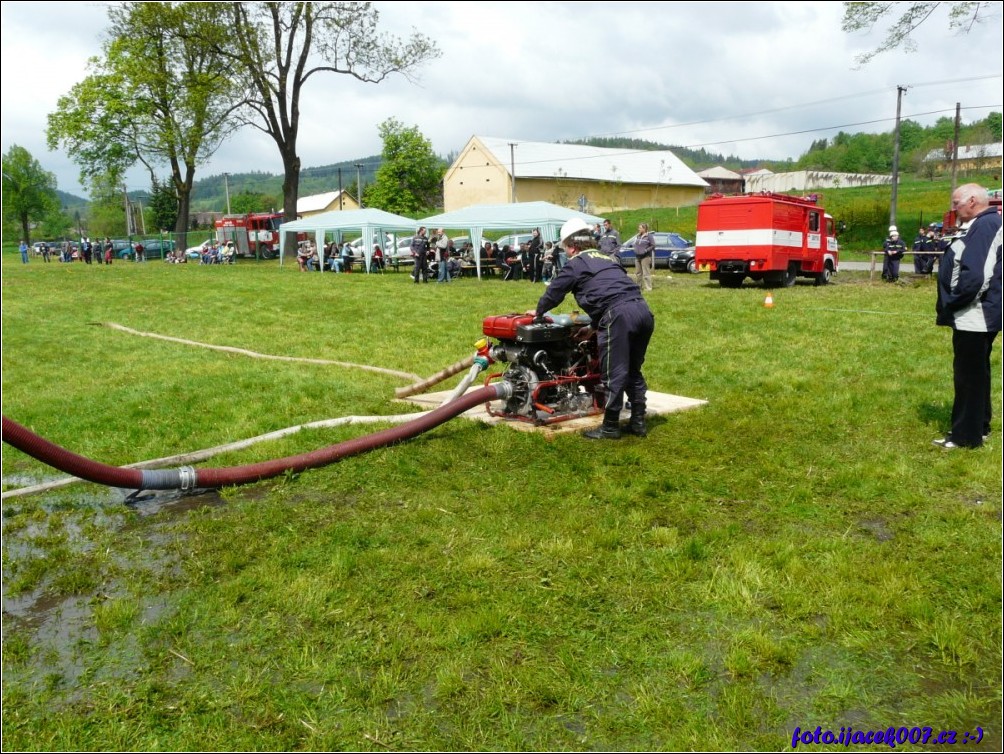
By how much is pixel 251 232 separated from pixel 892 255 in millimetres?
39167

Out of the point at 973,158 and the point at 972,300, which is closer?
the point at 972,300

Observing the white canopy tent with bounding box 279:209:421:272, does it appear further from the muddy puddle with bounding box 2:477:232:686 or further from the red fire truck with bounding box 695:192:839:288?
the muddy puddle with bounding box 2:477:232:686

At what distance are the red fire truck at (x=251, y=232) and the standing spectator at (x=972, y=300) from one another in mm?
47734

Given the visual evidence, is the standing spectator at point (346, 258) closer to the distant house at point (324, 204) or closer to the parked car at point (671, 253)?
the parked car at point (671, 253)

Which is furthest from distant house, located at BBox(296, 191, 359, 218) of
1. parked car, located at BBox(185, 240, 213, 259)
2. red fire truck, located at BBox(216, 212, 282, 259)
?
red fire truck, located at BBox(216, 212, 282, 259)

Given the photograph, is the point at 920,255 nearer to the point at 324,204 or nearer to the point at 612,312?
the point at 612,312

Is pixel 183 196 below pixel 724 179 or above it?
below

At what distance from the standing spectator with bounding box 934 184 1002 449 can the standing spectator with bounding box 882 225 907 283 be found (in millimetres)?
17668

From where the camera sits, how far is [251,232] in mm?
50625

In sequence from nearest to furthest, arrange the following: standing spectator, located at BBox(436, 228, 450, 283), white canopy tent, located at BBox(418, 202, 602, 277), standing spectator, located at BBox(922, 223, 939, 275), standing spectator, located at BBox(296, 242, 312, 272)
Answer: standing spectator, located at BBox(922, 223, 939, 275) → standing spectator, located at BBox(436, 228, 450, 283) → white canopy tent, located at BBox(418, 202, 602, 277) → standing spectator, located at BBox(296, 242, 312, 272)

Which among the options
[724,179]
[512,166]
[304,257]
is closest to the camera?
[304,257]

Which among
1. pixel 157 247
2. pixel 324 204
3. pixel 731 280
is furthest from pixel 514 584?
pixel 324 204

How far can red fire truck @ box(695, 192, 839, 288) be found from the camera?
22109 mm

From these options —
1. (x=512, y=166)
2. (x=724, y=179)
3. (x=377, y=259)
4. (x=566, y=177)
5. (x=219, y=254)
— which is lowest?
(x=377, y=259)
